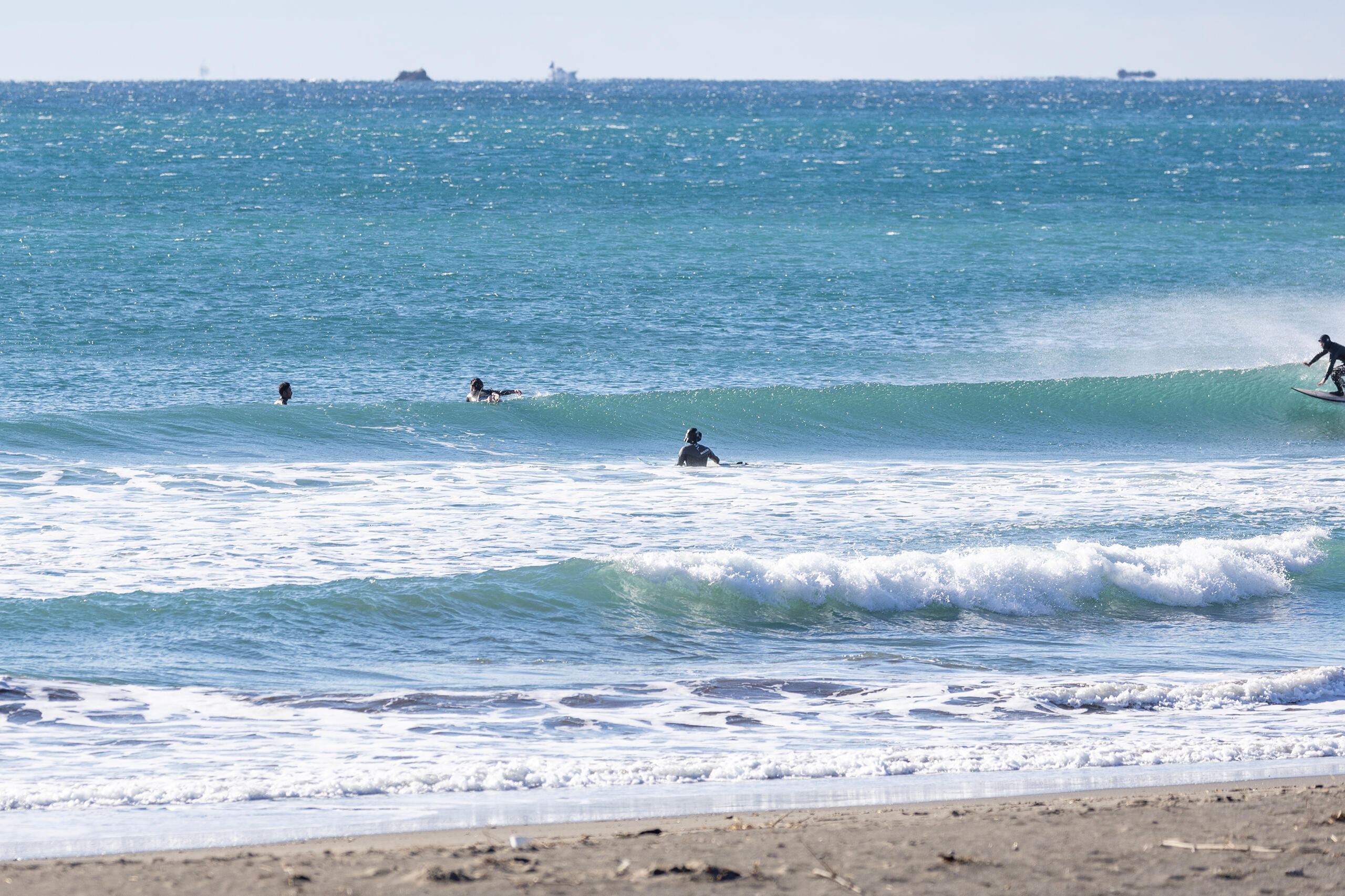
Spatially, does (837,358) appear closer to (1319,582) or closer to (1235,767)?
(1319,582)

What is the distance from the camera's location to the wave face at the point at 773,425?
19000 millimetres

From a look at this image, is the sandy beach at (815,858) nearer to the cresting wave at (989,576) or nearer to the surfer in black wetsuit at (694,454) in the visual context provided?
the cresting wave at (989,576)

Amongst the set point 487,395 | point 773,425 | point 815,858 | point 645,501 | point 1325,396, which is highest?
point 1325,396

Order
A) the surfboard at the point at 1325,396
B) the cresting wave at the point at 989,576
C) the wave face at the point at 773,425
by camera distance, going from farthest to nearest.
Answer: the surfboard at the point at 1325,396, the wave face at the point at 773,425, the cresting wave at the point at 989,576

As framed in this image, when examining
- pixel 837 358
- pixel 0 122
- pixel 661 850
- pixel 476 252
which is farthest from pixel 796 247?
pixel 0 122

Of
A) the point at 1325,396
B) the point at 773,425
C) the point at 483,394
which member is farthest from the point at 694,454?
the point at 1325,396

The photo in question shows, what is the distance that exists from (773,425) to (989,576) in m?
9.95

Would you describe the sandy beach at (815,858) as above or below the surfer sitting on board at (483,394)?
below

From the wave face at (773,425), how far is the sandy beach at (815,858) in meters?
12.6

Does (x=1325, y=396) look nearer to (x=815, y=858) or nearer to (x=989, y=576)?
(x=989, y=576)

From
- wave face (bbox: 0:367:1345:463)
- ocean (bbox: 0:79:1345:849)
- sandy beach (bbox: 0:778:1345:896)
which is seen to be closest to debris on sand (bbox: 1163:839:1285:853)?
sandy beach (bbox: 0:778:1345:896)

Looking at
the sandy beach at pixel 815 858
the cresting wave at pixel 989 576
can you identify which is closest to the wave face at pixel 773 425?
the cresting wave at pixel 989 576

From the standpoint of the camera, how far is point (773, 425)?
22.0 m

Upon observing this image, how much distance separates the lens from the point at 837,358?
26.5 meters
